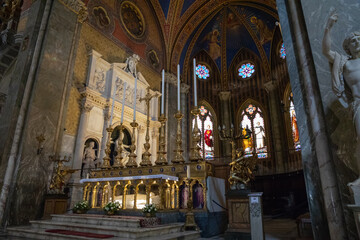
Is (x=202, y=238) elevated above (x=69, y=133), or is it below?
below

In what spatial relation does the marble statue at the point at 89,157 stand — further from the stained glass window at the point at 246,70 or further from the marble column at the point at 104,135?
the stained glass window at the point at 246,70

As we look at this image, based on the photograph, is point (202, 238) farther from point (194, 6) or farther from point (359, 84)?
point (194, 6)

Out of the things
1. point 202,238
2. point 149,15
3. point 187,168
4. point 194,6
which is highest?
point 194,6

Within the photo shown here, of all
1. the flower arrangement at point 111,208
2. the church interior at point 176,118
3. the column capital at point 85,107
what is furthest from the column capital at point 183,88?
the flower arrangement at point 111,208

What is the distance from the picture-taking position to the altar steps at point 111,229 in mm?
4005

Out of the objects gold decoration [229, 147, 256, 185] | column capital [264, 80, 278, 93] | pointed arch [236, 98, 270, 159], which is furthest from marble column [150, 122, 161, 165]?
column capital [264, 80, 278, 93]

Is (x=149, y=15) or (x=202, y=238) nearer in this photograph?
(x=202, y=238)

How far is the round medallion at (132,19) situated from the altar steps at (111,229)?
10.00m

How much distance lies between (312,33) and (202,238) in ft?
13.7

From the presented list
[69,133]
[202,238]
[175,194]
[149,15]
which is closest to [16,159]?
[69,133]

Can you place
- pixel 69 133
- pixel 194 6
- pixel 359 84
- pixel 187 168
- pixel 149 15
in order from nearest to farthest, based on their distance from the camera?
pixel 359 84, pixel 187 168, pixel 69 133, pixel 149 15, pixel 194 6

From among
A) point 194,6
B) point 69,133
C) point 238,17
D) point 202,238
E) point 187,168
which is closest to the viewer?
point 202,238

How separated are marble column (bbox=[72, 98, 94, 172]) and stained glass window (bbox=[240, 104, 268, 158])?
10147 mm

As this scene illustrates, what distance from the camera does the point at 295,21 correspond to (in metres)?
4.05
